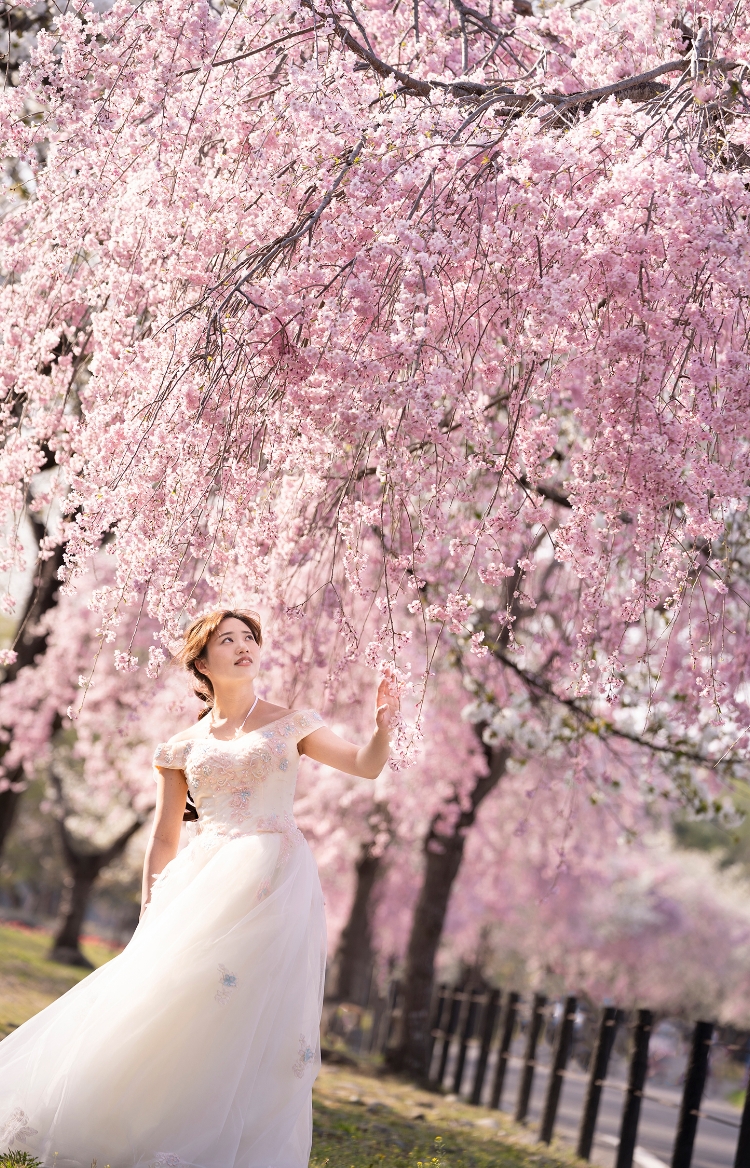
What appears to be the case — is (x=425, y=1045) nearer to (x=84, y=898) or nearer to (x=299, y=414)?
(x=299, y=414)

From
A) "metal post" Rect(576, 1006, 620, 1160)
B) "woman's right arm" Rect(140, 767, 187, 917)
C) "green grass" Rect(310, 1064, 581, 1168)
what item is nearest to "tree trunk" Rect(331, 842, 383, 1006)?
"green grass" Rect(310, 1064, 581, 1168)

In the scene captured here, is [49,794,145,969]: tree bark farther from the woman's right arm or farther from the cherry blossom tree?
the woman's right arm

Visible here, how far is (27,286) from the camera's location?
539 centimetres

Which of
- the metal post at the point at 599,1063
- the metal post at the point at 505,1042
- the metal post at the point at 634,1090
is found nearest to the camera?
the metal post at the point at 634,1090

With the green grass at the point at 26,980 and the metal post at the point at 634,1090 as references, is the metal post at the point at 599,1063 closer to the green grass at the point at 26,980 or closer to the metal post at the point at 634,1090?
the metal post at the point at 634,1090

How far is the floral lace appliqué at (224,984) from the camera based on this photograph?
413cm

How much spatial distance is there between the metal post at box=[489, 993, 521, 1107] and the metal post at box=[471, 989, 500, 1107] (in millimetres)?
119

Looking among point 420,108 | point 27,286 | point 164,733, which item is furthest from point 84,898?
point 420,108

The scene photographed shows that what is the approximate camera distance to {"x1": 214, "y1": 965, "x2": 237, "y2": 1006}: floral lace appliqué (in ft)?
13.6

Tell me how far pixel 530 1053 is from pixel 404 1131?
2.98 meters

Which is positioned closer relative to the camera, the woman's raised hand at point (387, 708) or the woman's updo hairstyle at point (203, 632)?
the woman's raised hand at point (387, 708)

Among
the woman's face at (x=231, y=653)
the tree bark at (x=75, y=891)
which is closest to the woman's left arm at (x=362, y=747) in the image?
the woman's face at (x=231, y=653)

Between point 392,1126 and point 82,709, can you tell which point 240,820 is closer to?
point 392,1126

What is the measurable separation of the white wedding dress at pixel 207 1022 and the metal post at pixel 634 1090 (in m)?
4.13
